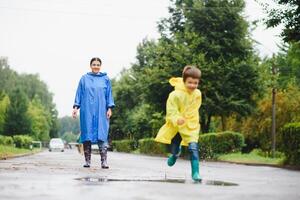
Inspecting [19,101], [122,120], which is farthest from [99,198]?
[19,101]

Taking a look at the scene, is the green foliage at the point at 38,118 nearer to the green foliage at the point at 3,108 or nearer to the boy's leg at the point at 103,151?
the green foliage at the point at 3,108

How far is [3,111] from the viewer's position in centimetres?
8006

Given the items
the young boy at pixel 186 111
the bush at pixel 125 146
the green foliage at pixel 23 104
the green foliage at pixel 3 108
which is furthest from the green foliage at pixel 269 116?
the green foliage at pixel 3 108

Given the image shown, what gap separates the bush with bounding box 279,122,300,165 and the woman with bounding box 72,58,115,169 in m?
7.48

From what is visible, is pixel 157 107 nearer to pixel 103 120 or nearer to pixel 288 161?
pixel 288 161

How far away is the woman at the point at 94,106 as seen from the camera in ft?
32.4

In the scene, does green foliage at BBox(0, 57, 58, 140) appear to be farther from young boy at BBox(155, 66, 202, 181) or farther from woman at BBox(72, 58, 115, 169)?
young boy at BBox(155, 66, 202, 181)

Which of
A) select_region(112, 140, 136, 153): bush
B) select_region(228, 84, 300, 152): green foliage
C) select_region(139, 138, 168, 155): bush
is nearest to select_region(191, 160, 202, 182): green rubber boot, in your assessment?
select_region(139, 138, 168, 155): bush

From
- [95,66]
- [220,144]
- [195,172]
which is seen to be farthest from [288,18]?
[220,144]

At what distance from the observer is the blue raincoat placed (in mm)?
9883

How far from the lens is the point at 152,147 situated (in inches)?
1672

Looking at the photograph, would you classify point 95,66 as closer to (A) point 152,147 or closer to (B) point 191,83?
(B) point 191,83

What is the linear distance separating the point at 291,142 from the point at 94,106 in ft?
27.6

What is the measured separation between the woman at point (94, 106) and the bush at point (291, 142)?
24.5 feet
